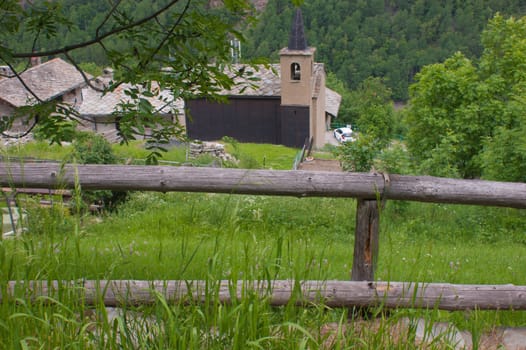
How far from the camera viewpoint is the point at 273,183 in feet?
10.4

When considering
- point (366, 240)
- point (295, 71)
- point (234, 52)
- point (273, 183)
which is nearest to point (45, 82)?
point (295, 71)

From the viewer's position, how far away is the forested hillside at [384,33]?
96812mm

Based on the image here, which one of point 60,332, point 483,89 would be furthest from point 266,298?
point 483,89

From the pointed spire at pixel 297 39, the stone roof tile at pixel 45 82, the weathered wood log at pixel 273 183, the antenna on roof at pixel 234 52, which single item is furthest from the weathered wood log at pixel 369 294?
the stone roof tile at pixel 45 82

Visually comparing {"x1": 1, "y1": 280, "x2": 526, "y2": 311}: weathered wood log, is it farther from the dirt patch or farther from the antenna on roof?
the dirt patch

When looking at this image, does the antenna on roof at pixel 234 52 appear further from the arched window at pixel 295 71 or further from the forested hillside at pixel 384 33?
the forested hillside at pixel 384 33

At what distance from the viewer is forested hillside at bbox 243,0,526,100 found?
96812 millimetres

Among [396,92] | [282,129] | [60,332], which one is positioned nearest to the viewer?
[60,332]

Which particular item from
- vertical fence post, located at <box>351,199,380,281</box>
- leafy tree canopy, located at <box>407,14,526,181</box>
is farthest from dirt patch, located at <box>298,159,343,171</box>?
vertical fence post, located at <box>351,199,380,281</box>

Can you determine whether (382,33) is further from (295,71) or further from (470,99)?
(470,99)

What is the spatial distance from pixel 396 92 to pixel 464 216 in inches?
3498

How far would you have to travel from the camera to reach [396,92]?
9588 centimetres

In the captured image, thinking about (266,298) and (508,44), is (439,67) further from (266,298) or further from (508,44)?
(266,298)

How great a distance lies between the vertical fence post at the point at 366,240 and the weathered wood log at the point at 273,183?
88mm
